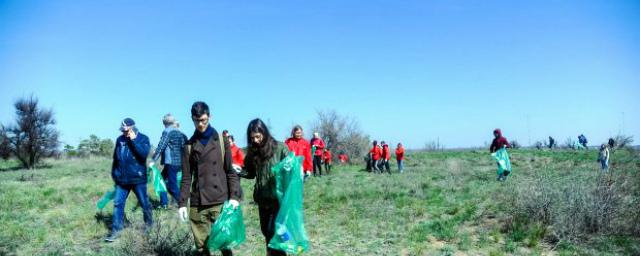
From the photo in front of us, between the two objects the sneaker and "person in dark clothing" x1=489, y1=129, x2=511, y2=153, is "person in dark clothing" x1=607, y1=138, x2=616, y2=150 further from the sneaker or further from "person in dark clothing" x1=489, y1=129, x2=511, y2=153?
the sneaker

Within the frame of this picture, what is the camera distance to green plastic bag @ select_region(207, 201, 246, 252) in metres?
4.00

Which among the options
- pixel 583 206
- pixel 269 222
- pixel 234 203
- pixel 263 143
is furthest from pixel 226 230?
pixel 583 206

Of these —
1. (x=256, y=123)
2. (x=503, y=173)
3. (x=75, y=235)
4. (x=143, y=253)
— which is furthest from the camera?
(x=503, y=173)

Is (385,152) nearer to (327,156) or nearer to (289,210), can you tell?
(327,156)

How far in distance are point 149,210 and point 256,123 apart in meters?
2.95

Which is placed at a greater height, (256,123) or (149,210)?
(256,123)

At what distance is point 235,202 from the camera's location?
161 inches

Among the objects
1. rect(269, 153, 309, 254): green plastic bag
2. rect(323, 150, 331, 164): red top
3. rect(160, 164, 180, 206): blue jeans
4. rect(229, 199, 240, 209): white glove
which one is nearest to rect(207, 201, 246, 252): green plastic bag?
rect(229, 199, 240, 209): white glove

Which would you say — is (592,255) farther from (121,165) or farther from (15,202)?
(15,202)

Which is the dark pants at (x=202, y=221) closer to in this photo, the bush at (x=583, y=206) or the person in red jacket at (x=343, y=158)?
the bush at (x=583, y=206)

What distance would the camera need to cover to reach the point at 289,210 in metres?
3.85

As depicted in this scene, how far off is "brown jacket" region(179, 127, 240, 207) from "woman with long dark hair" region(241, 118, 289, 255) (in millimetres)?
281

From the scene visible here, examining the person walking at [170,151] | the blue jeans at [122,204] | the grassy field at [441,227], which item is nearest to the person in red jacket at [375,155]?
the grassy field at [441,227]

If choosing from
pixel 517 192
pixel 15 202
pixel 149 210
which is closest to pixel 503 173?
pixel 517 192
